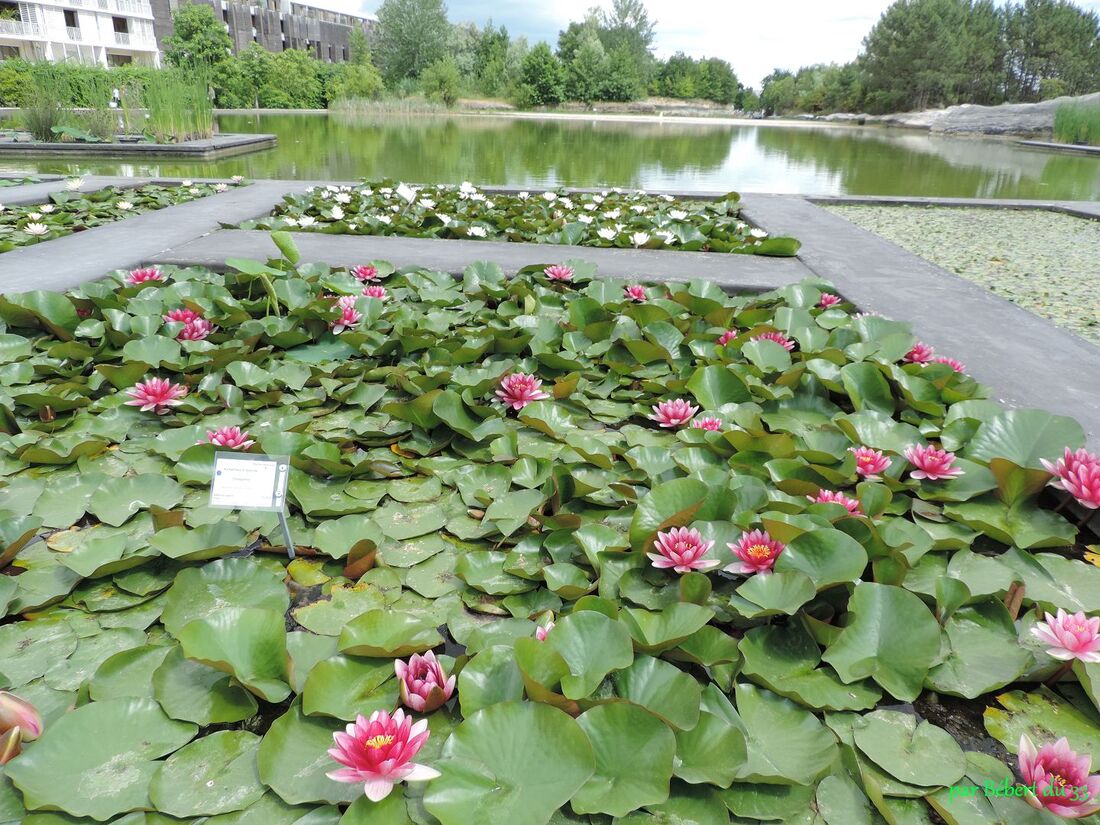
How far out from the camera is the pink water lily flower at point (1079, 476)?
1049mm

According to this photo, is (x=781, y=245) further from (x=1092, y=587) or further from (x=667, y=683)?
(x=667, y=683)

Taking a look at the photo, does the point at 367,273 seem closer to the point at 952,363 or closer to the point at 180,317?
the point at 180,317

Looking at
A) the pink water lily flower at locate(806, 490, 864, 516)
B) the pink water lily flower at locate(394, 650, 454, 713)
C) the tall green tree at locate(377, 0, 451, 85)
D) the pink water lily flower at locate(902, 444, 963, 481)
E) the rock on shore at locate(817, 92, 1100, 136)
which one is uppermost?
the tall green tree at locate(377, 0, 451, 85)

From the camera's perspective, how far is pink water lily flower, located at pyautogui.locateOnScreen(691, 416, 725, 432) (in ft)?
4.36

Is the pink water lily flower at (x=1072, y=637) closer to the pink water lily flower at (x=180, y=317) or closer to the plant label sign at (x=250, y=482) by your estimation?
the plant label sign at (x=250, y=482)

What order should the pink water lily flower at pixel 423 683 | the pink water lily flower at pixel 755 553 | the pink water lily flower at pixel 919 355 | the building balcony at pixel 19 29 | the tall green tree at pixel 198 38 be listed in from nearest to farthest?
the pink water lily flower at pixel 423 683
the pink water lily flower at pixel 755 553
the pink water lily flower at pixel 919 355
the building balcony at pixel 19 29
the tall green tree at pixel 198 38

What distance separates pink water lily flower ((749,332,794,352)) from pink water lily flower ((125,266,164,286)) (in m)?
1.82

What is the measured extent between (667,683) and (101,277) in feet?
7.22

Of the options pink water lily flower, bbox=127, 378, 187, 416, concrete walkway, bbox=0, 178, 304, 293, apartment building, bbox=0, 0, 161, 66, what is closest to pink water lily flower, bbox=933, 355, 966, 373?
pink water lily flower, bbox=127, 378, 187, 416

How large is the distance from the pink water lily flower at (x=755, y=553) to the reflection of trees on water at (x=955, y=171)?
18.6ft

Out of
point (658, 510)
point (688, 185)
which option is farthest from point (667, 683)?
point (688, 185)

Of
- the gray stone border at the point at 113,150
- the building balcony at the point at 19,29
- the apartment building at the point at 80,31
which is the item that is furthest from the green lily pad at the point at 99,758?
the building balcony at the point at 19,29

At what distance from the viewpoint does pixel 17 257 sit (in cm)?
233

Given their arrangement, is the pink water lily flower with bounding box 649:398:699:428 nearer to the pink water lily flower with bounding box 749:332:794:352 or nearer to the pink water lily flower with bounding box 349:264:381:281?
the pink water lily flower with bounding box 749:332:794:352
